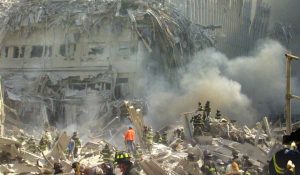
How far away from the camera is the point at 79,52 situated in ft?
92.6

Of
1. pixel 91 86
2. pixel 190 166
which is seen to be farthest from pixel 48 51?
pixel 190 166

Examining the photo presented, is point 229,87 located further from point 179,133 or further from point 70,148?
point 70,148

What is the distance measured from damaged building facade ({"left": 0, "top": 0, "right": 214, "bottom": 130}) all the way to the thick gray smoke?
46.5 inches

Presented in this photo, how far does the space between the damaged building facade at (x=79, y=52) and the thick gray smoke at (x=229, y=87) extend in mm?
1180

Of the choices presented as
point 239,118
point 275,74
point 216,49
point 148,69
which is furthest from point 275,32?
point 148,69

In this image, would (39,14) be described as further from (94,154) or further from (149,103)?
(94,154)

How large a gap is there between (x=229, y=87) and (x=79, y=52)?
30.4 ft

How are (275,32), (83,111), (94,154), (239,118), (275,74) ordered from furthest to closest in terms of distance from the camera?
(275,32)
(275,74)
(239,118)
(83,111)
(94,154)

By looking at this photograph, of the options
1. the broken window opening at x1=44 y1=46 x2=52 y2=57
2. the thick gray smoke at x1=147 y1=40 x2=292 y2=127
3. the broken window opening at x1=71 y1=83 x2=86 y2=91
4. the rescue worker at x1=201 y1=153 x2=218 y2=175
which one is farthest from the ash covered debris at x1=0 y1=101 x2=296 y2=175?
the broken window opening at x1=44 y1=46 x2=52 y2=57

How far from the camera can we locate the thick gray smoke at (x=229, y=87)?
27719 mm

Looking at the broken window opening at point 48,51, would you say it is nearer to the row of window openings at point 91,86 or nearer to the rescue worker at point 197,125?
the row of window openings at point 91,86

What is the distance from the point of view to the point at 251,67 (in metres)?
36.1

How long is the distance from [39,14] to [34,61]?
2640 millimetres

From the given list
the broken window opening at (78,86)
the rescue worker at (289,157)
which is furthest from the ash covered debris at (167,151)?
the rescue worker at (289,157)
